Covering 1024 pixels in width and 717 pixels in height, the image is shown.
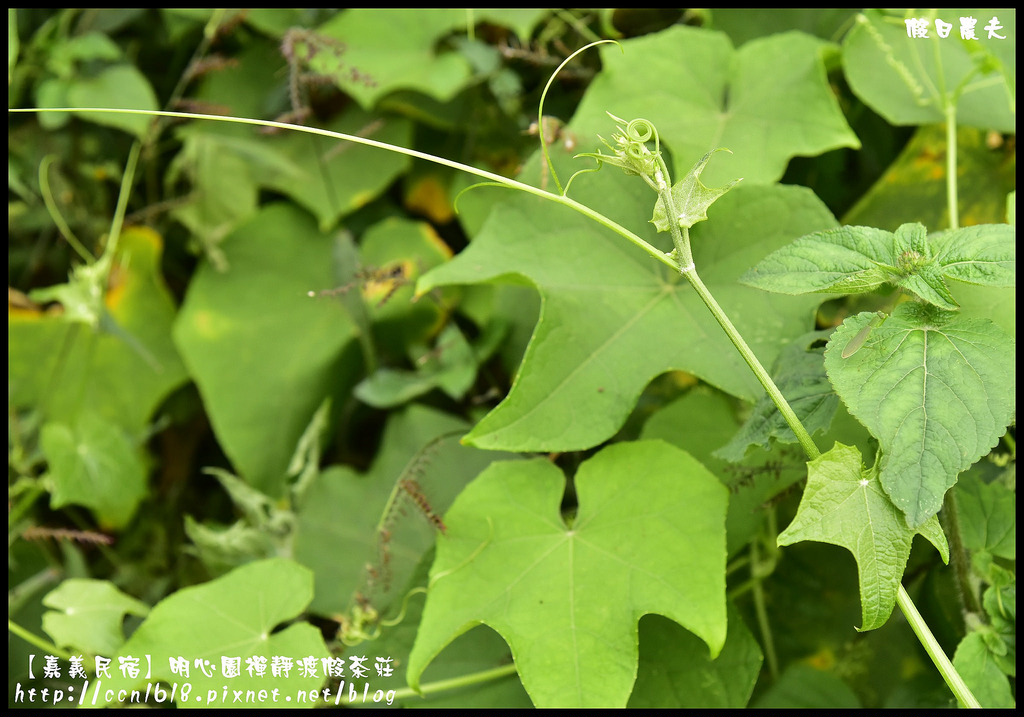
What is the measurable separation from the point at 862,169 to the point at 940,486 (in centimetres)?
68

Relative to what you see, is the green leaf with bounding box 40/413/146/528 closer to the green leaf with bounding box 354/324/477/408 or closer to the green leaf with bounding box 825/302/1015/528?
the green leaf with bounding box 354/324/477/408

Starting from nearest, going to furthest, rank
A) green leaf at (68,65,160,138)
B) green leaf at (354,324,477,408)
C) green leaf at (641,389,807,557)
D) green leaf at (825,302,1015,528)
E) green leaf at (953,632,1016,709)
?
1. green leaf at (825,302,1015,528)
2. green leaf at (953,632,1016,709)
3. green leaf at (641,389,807,557)
4. green leaf at (354,324,477,408)
5. green leaf at (68,65,160,138)

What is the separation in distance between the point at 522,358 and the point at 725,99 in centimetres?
41

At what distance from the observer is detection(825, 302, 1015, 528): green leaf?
1.63 feet

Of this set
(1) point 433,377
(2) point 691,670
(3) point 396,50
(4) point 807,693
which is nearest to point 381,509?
(1) point 433,377

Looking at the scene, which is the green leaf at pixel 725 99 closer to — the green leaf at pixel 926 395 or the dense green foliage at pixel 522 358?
the dense green foliage at pixel 522 358

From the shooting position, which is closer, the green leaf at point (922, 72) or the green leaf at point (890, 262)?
the green leaf at point (890, 262)

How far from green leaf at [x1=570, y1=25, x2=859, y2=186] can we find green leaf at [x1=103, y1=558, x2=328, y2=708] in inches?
23.2

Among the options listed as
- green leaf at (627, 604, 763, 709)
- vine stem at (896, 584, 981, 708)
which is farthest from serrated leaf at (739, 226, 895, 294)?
green leaf at (627, 604, 763, 709)

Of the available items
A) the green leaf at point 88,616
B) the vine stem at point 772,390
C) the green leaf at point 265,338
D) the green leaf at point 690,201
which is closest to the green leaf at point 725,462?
the vine stem at point 772,390

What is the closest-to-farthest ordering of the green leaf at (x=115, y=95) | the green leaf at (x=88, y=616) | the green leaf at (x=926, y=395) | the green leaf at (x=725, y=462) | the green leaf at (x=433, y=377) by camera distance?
1. the green leaf at (x=926, y=395)
2. the green leaf at (x=725, y=462)
3. the green leaf at (x=88, y=616)
4. the green leaf at (x=433, y=377)
5. the green leaf at (x=115, y=95)

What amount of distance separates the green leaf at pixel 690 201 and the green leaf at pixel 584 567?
261 millimetres

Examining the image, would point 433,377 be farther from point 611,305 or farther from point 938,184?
point 938,184

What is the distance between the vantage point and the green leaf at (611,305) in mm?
694
